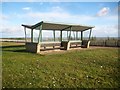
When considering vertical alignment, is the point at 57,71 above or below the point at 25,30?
below

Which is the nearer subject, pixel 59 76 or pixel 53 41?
pixel 59 76

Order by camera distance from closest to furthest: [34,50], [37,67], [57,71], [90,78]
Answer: [90,78], [57,71], [37,67], [34,50]

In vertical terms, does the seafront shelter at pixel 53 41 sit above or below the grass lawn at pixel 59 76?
above

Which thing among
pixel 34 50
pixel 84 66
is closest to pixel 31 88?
pixel 84 66

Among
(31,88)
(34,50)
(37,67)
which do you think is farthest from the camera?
(34,50)

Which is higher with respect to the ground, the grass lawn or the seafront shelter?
the seafront shelter

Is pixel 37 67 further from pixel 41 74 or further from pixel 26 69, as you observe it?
pixel 41 74

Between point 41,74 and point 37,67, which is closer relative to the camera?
point 41,74

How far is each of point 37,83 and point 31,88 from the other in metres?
0.48

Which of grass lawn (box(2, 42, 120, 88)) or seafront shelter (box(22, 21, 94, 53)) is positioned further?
seafront shelter (box(22, 21, 94, 53))

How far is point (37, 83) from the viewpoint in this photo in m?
7.00

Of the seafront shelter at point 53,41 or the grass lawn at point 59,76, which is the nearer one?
the grass lawn at point 59,76

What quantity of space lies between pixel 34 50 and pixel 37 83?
8.98 meters

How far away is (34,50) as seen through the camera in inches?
623
